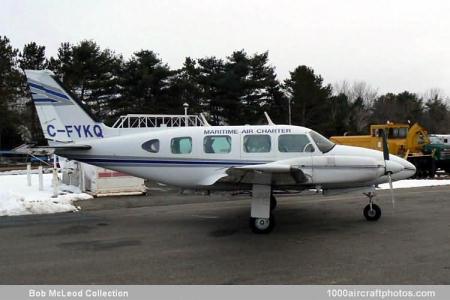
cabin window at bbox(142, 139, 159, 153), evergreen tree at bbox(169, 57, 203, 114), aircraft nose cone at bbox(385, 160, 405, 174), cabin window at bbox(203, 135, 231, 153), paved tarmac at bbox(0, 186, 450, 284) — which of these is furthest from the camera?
evergreen tree at bbox(169, 57, 203, 114)

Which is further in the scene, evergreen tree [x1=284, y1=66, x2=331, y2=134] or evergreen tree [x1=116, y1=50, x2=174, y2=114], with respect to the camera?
evergreen tree [x1=284, y1=66, x2=331, y2=134]

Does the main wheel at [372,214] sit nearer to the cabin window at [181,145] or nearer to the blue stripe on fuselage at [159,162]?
the blue stripe on fuselage at [159,162]

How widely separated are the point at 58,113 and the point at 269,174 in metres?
5.95

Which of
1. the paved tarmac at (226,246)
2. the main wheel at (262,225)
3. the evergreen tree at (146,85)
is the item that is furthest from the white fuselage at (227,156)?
the evergreen tree at (146,85)

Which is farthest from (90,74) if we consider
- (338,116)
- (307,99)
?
(338,116)

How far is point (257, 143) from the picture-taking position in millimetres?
10906

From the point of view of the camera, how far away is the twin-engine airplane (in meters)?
10.1

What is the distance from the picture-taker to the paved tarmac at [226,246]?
263 inches

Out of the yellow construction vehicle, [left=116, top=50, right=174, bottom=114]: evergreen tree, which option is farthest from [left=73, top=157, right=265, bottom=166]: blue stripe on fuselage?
[left=116, top=50, right=174, bottom=114]: evergreen tree

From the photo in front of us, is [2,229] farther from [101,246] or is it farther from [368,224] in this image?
[368,224]

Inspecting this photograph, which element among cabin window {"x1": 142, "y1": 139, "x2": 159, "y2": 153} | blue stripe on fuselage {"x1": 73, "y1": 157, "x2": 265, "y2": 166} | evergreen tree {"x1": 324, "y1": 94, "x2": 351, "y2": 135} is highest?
evergreen tree {"x1": 324, "y1": 94, "x2": 351, "y2": 135}

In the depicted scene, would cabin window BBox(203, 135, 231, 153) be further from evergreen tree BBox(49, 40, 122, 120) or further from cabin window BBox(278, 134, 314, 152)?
evergreen tree BBox(49, 40, 122, 120)

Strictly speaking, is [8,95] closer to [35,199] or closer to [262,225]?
[35,199]

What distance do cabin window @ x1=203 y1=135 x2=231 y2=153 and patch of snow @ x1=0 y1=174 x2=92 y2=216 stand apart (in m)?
4.96
